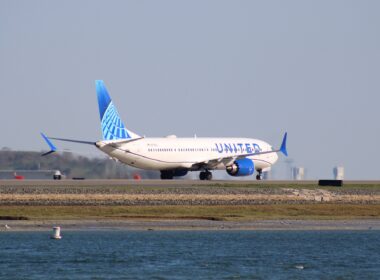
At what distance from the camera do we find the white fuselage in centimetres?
10688

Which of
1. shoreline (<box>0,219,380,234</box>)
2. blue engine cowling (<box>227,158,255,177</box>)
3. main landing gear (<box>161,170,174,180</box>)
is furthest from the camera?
main landing gear (<box>161,170,174,180</box>)

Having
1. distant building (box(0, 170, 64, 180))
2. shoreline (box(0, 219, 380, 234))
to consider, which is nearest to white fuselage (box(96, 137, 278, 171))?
distant building (box(0, 170, 64, 180))

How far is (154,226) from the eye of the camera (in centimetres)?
6688

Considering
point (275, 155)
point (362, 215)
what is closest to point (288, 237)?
point (362, 215)

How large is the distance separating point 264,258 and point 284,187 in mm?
41426

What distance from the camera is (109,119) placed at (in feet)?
351

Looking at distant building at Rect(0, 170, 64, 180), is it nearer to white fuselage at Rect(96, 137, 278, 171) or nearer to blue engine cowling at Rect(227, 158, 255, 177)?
white fuselage at Rect(96, 137, 278, 171)

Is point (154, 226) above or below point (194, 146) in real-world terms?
below

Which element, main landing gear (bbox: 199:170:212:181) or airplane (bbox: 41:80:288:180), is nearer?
airplane (bbox: 41:80:288:180)

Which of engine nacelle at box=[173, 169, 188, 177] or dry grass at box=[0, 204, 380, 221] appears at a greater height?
engine nacelle at box=[173, 169, 188, 177]

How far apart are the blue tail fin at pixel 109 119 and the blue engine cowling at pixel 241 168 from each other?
33.5 feet

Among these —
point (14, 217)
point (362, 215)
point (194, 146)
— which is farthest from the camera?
point (194, 146)

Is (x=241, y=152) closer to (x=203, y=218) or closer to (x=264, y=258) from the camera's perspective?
(x=203, y=218)

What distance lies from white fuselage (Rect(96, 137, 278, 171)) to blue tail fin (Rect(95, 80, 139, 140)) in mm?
1281
